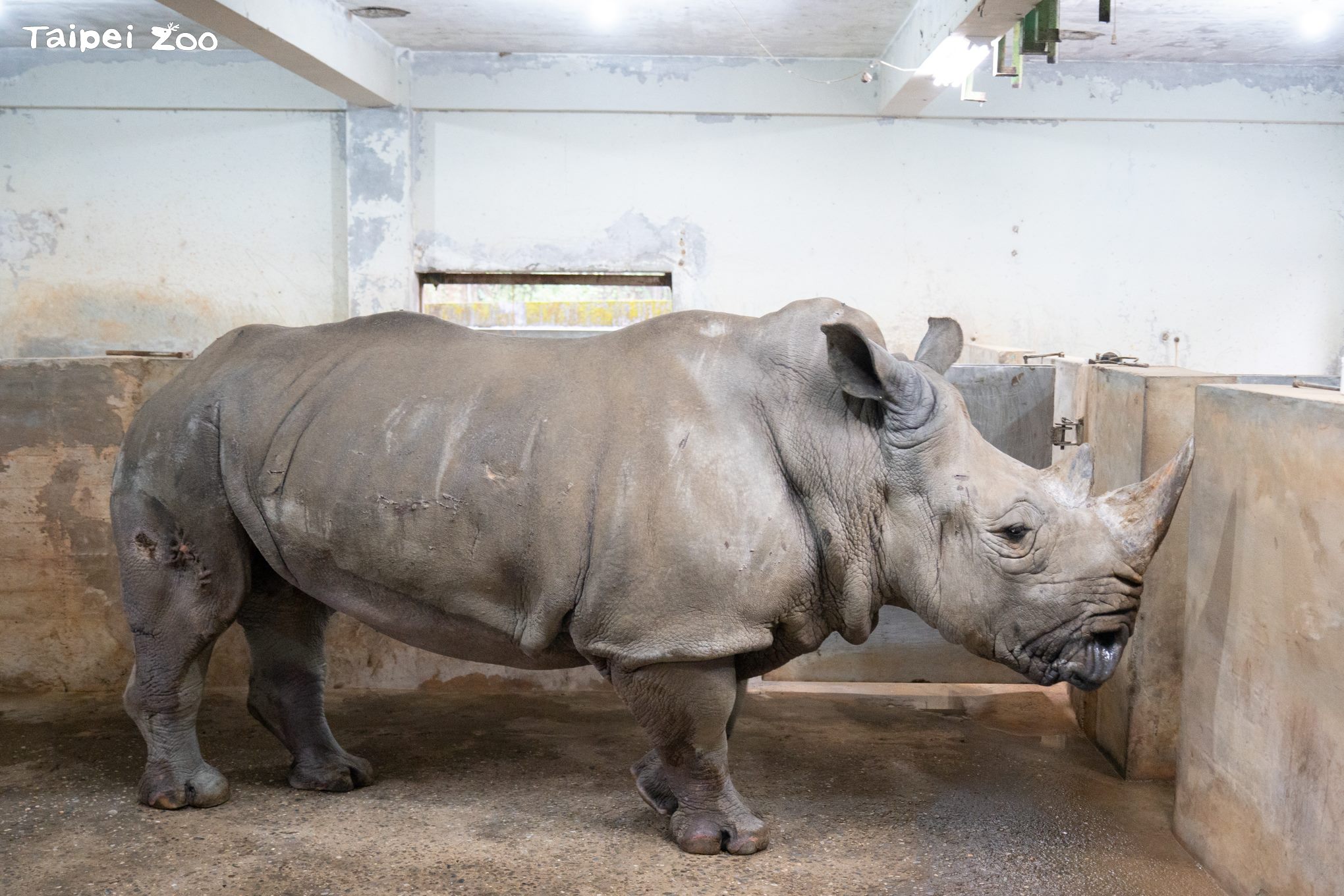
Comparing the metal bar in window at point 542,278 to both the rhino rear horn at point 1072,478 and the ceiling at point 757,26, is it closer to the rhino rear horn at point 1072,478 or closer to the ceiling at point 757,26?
the ceiling at point 757,26

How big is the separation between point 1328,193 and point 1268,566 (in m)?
8.05

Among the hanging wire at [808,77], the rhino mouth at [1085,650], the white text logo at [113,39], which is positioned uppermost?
the white text logo at [113,39]

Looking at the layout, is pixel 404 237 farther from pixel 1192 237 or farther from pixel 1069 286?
pixel 1192 237

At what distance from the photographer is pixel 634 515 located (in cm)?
344

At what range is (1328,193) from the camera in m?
9.91

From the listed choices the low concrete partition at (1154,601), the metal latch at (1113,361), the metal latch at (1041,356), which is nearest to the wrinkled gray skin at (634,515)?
the low concrete partition at (1154,601)

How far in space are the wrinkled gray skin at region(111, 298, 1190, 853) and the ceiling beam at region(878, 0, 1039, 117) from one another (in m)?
3.08

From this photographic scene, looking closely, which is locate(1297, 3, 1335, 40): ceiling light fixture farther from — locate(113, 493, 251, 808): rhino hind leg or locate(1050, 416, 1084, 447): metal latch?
locate(113, 493, 251, 808): rhino hind leg

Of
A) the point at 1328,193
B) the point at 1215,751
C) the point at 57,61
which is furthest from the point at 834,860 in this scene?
the point at 57,61

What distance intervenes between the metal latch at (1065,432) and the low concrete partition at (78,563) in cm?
229

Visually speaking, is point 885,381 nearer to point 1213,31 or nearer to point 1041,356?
point 1041,356

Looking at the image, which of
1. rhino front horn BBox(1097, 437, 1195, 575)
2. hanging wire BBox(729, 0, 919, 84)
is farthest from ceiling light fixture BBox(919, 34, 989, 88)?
rhino front horn BBox(1097, 437, 1195, 575)

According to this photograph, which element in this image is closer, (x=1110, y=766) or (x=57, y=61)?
(x=1110, y=766)

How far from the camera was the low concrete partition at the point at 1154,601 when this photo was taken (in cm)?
429
